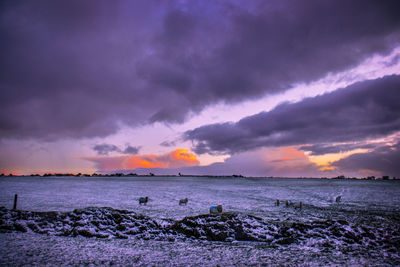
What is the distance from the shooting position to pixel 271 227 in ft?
41.4

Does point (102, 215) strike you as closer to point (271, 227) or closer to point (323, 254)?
point (271, 227)

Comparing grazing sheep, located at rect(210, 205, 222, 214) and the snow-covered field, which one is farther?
grazing sheep, located at rect(210, 205, 222, 214)

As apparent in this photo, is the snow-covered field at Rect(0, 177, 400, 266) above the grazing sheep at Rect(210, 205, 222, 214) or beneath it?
above

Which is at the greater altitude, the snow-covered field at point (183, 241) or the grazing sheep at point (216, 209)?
the snow-covered field at point (183, 241)

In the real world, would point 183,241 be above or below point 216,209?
above

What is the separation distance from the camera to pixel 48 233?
12039mm

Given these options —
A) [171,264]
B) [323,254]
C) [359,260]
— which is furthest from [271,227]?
[171,264]

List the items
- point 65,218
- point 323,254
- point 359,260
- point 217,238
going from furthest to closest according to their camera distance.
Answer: point 65,218 < point 217,238 < point 323,254 < point 359,260

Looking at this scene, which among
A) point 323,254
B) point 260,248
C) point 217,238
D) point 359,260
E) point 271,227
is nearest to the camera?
point 359,260

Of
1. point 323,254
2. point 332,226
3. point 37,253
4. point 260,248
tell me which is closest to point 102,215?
point 37,253

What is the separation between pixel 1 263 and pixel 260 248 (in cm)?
1021

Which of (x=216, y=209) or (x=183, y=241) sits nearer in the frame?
(x=183, y=241)

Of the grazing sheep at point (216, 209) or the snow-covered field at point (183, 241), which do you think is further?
the grazing sheep at point (216, 209)

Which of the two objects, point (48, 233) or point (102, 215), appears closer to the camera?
point (48, 233)
